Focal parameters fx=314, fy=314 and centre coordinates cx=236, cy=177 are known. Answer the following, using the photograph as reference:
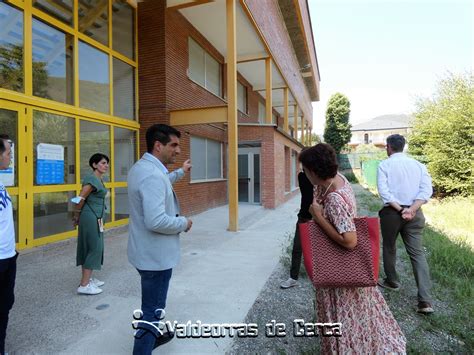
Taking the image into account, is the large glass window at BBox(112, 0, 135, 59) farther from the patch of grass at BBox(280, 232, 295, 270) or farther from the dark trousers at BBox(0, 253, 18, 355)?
the dark trousers at BBox(0, 253, 18, 355)

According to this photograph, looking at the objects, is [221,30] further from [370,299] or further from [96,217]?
[370,299]

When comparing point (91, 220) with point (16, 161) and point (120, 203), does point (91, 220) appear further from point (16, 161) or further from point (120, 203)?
point (120, 203)

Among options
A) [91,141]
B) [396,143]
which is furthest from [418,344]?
[91,141]

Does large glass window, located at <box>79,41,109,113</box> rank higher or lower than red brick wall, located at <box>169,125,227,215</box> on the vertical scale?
higher

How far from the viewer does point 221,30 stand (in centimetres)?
1031

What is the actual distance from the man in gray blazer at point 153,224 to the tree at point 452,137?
44.7ft

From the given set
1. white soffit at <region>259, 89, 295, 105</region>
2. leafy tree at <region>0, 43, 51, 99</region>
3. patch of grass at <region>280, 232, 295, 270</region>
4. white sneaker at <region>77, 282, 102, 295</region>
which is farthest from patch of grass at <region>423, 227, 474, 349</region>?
white soffit at <region>259, 89, 295, 105</region>

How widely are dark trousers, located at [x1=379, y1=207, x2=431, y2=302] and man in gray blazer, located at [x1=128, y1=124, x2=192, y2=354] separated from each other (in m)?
2.55

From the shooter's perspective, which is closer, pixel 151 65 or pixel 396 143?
pixel 396 143

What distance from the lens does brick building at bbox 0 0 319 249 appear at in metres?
5.48

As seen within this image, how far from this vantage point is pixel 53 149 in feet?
19.5

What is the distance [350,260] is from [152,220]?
1271mm

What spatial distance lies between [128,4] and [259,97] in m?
10.9

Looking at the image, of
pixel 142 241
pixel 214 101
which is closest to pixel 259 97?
pixel 214 101
